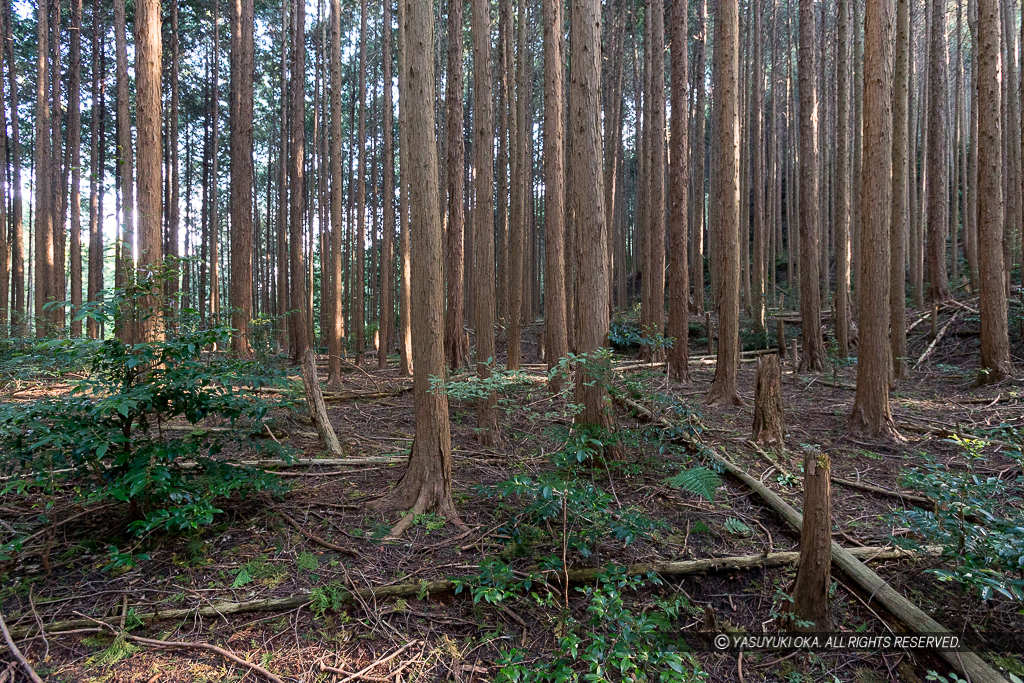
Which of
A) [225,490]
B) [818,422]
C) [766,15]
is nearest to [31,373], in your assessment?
[225,490]

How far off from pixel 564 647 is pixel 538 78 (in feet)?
72.1

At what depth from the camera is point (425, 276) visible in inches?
151

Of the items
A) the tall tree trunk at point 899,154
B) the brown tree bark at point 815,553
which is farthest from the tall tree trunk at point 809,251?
the brown tree bark at point 815,553

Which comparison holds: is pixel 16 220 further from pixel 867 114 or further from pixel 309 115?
pixel 867 114

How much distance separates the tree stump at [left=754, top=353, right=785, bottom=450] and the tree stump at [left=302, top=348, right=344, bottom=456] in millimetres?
4477

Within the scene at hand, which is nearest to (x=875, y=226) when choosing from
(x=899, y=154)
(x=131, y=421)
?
(x=899, y=154)

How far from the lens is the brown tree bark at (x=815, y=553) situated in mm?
2809

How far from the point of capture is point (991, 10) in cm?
693

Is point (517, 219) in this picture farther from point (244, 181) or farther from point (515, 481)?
point (244, 181)

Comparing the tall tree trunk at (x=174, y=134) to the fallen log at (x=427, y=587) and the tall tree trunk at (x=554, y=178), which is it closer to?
the tall tree trunk at (x=554, y=178)

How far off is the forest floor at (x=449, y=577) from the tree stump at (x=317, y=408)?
35 cm

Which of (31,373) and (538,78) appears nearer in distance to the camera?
(31,373)

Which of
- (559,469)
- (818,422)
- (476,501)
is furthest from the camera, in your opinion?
(818,422)

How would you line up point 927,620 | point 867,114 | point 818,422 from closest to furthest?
1. point 927,620
2. point 867,114
3. point 818,422
